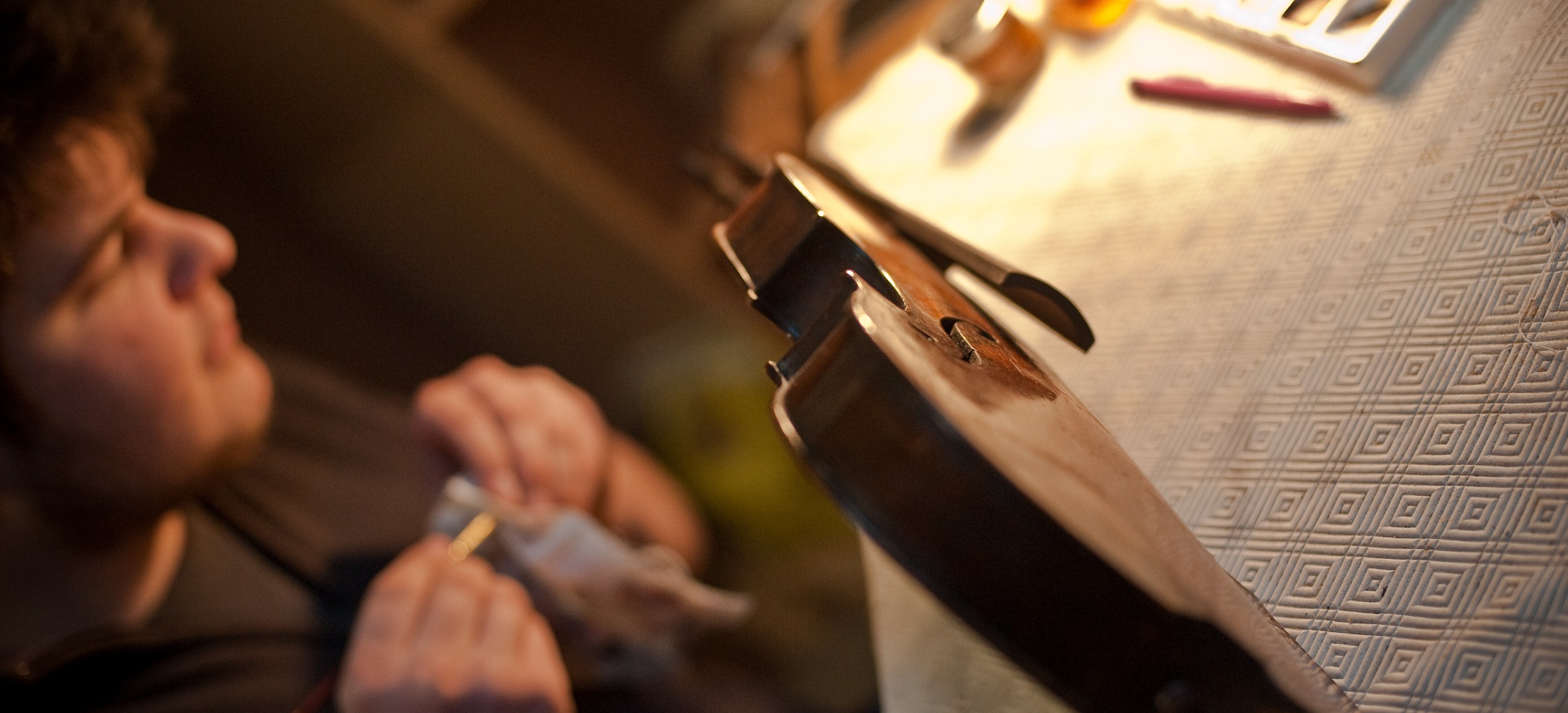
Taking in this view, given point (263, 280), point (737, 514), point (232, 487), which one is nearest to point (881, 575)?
point (737, 514)

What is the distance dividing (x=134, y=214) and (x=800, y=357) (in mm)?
774

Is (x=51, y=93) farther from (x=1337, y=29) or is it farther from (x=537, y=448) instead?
(x=1337, y=29)

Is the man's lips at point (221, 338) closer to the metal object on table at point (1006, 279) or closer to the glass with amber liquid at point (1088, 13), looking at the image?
the metal object on table at point (1006, 279)

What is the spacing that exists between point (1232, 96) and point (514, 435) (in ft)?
2.45

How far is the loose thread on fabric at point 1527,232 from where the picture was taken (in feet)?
1.48

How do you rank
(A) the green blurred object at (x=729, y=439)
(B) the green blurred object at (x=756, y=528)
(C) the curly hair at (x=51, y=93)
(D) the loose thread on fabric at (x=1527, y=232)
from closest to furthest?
(D) the loose thread on fabric at (x=1527, y=232) < (C) the curly hair at (x=51, y=93) < (B) the green blurred object at (x=756, y=528) < (A) the green blurred object at (x=729, y=439)

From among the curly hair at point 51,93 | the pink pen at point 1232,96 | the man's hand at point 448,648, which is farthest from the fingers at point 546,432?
the pink pen at point 1232,96

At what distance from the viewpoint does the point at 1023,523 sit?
320 mm

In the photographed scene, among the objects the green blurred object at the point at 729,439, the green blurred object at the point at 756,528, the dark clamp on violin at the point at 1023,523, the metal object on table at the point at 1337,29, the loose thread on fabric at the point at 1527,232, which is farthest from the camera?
the green blurred object at the point at 729,439

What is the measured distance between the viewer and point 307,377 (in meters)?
1.14

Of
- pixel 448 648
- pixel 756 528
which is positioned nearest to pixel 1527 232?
pixel 448 648

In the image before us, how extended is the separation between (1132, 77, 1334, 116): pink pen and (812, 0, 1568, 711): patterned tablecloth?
0.04 ft

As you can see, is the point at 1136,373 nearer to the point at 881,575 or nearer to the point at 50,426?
the point at 881,575

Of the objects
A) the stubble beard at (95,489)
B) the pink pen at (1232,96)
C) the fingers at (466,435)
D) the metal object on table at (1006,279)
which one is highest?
the pink pen at (1232,96)
